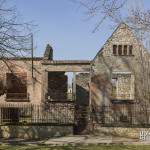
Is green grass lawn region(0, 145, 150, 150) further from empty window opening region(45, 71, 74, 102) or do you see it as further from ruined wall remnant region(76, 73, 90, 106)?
ruined wall remnant region(76, 73, 90, 106)

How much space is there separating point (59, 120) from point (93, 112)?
2031 millimetres

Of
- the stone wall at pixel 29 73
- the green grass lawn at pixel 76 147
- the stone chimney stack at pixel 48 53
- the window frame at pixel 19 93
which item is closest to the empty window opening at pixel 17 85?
the window frame at pixel 19 93

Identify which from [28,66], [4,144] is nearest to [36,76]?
[28,66]

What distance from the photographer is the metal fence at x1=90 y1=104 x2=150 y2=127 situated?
29281mm

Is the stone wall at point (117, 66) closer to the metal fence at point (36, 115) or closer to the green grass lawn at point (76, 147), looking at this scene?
the metal fence at point (36, 115)

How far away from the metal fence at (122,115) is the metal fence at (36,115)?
1573mm

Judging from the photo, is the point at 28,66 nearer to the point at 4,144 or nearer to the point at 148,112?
the point at 148,112

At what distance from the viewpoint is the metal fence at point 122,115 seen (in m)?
29.3

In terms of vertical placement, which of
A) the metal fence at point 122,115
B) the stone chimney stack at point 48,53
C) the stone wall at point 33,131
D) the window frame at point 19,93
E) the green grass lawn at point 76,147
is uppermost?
the stone chimney stack at point 48,53

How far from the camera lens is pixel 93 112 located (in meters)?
29.5

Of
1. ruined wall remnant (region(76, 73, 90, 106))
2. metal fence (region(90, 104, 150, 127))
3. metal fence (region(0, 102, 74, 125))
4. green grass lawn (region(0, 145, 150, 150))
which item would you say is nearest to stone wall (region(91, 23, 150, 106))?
metal fence (region(90, 104, 150, 127))

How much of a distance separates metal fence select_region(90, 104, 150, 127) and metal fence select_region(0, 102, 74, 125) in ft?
5.16

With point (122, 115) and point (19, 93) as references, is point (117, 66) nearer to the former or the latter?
point (122, 115)

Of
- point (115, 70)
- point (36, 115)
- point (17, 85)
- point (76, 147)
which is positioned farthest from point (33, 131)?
point (17, 85)
